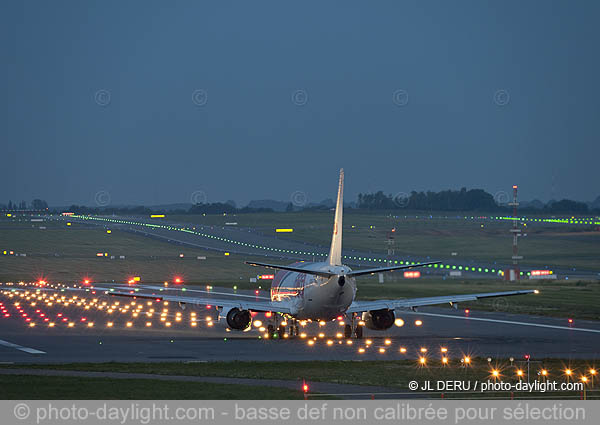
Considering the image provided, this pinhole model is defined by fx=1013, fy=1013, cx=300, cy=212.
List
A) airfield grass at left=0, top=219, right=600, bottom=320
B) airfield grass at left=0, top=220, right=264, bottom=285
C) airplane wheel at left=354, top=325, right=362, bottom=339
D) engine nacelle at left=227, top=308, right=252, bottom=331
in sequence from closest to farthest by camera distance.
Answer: engine nacelle at left=227, top=308, right=252, bottom=331, airplane wheel at left=354, top=325, right=362, bottom=339, airfield grass at left=0, top=219, right=600, bottom=320, airfield grass at left=0, top=220, right=264, bottom=285

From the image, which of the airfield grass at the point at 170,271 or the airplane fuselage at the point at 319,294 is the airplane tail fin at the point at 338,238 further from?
the airfield grass at the point at 170,271

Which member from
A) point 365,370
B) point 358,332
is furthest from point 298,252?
point 365,370

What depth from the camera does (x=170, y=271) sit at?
132125mm

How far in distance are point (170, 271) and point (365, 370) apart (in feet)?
314

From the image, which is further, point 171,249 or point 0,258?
point 171,249

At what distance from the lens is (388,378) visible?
35.8 m

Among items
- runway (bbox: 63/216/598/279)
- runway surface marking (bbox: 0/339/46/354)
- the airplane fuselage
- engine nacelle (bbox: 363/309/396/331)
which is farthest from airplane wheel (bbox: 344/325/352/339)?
runway (bbox: 63/216/598/279)

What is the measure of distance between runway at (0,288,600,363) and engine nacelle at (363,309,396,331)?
0.69 meters

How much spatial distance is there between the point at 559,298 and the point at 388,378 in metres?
51.2

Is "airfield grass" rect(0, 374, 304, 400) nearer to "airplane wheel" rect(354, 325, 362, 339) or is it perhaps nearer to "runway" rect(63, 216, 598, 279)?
"airplane wheel" rect(354, 325, 362, 339)

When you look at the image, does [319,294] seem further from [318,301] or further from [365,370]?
[365,370]

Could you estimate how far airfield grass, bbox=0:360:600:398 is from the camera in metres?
35.7

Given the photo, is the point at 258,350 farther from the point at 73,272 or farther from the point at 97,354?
the point at 73,272

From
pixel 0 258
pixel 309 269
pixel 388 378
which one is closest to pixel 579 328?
pixel 309 269
